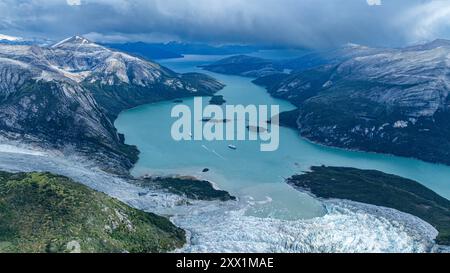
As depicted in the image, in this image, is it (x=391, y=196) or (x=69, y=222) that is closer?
(x=69, y=222)

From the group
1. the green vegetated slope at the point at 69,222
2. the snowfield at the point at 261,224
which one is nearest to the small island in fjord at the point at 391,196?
the snowfield at the point at 261,224

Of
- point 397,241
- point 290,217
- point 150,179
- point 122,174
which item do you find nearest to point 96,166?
point 122,174

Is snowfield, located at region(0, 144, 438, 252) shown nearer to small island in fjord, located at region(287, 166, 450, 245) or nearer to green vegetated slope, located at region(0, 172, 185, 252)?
small island in fjord, located at region(287, 166, 450, 245)

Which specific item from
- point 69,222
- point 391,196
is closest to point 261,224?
point 69,222

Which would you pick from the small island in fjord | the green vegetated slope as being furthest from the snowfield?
the green vegetated slope

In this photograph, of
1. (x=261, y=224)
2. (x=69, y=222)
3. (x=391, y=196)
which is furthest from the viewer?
(x=391, y=196)

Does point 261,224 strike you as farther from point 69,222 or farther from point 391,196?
point 391,196

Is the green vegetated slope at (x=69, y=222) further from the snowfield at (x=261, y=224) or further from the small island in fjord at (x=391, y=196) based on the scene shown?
the small island in fjord at (x=391, y=196)
